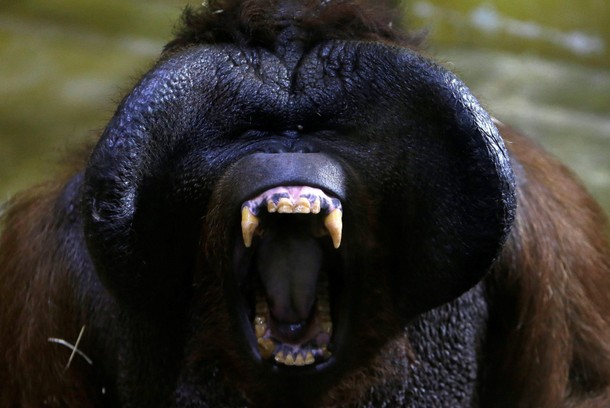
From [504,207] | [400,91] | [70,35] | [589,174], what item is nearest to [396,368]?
[504,207]

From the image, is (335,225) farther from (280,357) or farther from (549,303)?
(549,303)

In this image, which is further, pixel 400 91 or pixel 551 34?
pixel 551 34

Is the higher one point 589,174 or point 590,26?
point 590,26

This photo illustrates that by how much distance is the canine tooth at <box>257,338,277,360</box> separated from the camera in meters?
2.49

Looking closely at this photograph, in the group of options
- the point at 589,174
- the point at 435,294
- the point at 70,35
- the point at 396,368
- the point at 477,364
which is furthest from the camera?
the point at 70,35

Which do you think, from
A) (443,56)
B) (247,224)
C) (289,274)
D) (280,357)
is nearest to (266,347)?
(280,357)

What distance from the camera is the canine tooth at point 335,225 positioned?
227 centimetres

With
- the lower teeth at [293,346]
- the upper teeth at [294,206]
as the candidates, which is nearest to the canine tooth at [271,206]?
the upper teeth at [294,206]

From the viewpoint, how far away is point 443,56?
714 centimetres

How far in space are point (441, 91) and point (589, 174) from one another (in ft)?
12.4

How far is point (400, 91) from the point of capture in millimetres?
2547

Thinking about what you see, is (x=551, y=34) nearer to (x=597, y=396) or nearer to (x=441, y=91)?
(x=597, y=396)

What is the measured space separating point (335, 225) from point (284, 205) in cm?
13

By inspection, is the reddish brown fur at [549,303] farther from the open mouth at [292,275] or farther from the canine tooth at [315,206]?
the canine tooth at [315,206]
